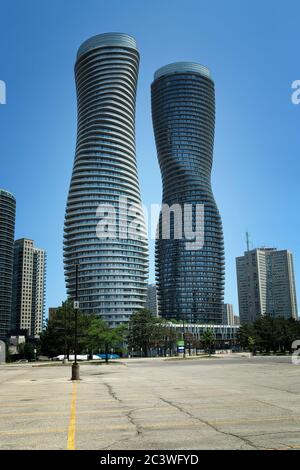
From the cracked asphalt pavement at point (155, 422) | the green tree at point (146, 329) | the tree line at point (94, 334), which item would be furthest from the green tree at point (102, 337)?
the cracked asphalt pavement at point (155, 422)

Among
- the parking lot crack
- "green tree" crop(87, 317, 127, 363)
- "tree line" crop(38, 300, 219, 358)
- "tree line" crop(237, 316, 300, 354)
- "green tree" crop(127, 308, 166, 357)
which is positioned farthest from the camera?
"green tree" crop(127, 308, 166, 357)

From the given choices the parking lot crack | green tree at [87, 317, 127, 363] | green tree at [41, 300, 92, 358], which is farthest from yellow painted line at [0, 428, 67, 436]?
green tree at [41, 300, 92, 358]

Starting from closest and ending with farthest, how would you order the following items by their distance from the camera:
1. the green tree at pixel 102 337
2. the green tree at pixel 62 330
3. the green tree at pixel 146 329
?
1. the green tree at pixel 102 337
2. the green tree at pixel 62 330
3. the green tree at pixel 146 329

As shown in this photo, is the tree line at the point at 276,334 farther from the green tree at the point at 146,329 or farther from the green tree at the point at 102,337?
the green tree at the point at 102,337

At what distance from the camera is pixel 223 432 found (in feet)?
32.8

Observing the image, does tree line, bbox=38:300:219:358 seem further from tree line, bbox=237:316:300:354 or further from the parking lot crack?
the parking lot crack

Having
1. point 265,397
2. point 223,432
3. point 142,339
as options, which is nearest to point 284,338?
point 142,339

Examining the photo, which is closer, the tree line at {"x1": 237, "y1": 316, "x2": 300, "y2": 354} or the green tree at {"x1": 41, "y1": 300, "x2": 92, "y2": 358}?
the green tree at {"x1": 41, "y1": 300, "x2": 92, "y2": 358}

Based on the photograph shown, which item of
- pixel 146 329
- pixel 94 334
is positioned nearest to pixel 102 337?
pixel 94 334

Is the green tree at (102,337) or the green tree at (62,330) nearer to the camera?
the green tree at (102,337)

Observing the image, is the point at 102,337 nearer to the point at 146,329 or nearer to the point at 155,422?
the point at 146,329

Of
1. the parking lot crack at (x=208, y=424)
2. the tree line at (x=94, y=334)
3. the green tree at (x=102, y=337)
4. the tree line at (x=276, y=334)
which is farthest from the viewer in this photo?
the tree line at (x=276, y=334)
